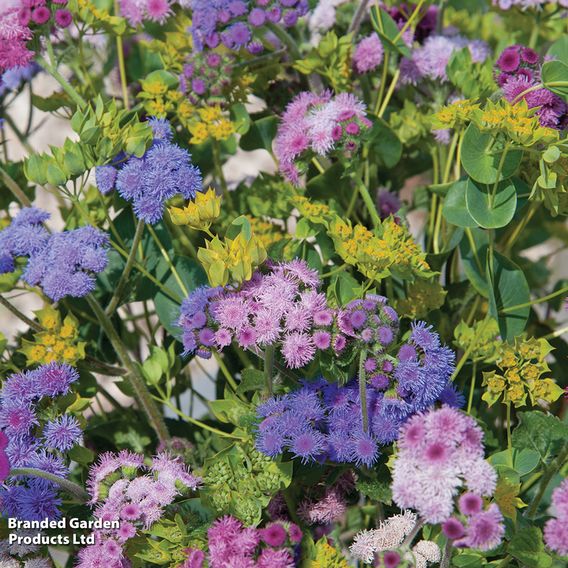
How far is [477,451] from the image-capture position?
0.67 metres

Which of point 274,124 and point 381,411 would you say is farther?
point 274,124

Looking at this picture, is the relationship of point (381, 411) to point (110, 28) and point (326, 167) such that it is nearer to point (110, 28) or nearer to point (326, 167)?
point (326, 167)

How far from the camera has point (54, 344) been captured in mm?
1002

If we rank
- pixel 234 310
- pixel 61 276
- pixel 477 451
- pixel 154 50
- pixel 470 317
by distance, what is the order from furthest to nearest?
A: pixel 154 50 < pixel 470 317 < pixel 61 276 < pixel 234 310 < pixel 477 451

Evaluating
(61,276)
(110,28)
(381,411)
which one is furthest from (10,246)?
(381,411)

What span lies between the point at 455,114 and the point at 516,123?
11 cm

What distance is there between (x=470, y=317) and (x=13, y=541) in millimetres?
556

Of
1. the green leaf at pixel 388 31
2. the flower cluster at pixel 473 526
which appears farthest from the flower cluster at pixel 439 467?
the green leaf at pixel 388 31

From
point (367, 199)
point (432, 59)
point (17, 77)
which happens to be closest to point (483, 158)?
point (367, 199)

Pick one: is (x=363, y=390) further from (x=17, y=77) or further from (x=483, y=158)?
(x=17, y=77)

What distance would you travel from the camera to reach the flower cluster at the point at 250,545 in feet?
2.54

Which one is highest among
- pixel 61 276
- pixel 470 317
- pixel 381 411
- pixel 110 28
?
pixel 110 28

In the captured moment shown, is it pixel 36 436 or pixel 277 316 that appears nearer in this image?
pixel 277 316

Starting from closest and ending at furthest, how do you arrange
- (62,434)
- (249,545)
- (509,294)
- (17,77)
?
(249,545) → (62,434) → (509,294) → (17,77)
